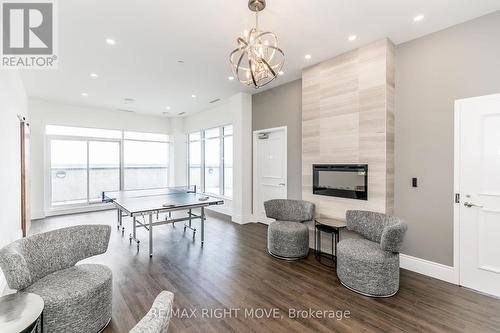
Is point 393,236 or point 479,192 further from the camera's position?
point 479,192

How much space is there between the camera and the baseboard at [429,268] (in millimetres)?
2926

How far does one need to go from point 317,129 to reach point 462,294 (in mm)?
2851

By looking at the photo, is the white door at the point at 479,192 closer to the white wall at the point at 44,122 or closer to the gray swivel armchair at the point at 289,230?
the gray swivel armchair at the point at 289,230

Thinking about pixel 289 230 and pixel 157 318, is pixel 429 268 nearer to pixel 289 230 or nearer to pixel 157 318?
pixel 289 230

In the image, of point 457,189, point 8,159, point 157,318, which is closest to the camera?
point 157,318

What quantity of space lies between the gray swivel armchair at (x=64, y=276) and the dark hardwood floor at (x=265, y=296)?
0.35m

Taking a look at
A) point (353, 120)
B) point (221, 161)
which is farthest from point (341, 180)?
point (221, 161)

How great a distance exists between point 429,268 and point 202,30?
4.40 m

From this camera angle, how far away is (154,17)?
280 centimetres

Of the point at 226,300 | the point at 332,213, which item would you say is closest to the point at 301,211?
the point at 332,213

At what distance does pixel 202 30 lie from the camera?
3.09 m

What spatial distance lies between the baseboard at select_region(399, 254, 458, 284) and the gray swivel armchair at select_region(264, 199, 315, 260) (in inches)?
54.6

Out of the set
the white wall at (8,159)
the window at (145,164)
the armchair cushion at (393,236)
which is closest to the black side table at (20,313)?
the white wall at (8,159)

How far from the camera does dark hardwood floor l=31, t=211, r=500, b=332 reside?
2.17m
